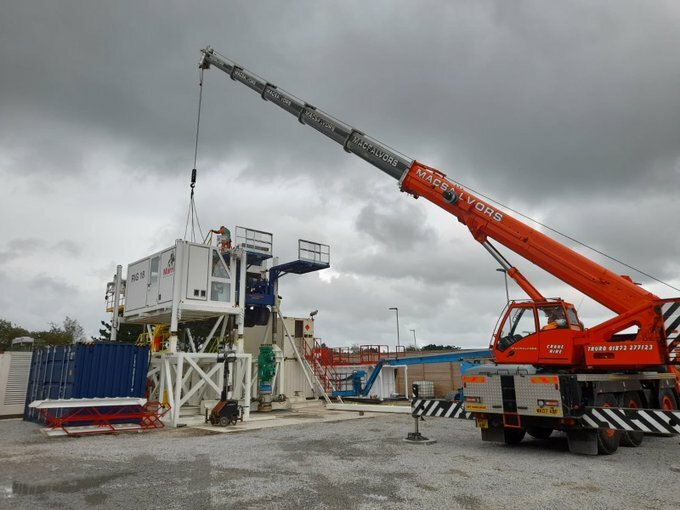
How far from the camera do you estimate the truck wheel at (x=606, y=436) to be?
10875 mm

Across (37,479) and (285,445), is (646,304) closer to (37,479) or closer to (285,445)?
(285,445)

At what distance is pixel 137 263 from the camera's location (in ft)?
73.4

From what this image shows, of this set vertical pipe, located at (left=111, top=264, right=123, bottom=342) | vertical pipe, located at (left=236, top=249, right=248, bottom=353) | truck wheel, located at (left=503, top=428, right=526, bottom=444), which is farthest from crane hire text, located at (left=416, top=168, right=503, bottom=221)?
vertical pipe, located at (left=111, top=264, right=123, bottom=342)

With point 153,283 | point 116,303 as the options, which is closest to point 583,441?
point 153,283

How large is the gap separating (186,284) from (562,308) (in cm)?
1325

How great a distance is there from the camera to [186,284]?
62.8ft

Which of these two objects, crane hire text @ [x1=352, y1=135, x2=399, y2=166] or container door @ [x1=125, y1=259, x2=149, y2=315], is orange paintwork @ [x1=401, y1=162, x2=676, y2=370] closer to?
crane hire text @ [x1=352, y1=135, x2=399, y2=166]

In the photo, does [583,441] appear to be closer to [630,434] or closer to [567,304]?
[630,434]

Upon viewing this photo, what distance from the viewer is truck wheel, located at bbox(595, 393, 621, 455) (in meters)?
10.9

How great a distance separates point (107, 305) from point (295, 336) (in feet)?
34.6

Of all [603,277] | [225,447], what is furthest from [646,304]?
[225,447]

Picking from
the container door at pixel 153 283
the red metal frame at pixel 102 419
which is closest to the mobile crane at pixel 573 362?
the red metal frame at pixel 102 419

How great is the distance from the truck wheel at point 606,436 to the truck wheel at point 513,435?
1.80 meters

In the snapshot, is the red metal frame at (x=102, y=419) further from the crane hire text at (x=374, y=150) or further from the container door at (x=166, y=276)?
the crane hire text at (x=374, y=150)
